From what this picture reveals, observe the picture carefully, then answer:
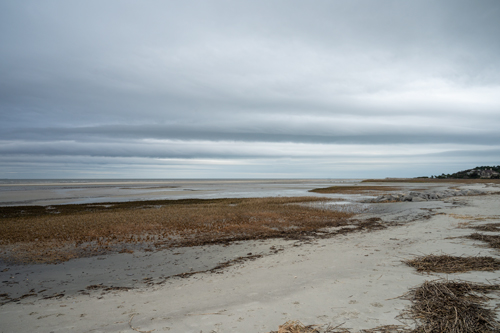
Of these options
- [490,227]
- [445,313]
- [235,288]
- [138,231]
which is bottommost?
[138,231]

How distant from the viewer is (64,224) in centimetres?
1892

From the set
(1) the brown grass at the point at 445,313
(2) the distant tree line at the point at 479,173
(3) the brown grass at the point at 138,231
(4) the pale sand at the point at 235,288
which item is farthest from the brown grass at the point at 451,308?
(2) the distant tree line at the point at 479,173

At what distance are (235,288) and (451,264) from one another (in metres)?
5.98

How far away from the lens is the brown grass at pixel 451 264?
23.1 feet

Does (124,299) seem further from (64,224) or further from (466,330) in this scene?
(64,224)

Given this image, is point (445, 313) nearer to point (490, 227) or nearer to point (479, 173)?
point (490, 227)

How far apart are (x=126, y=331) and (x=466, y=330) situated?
5.59 m

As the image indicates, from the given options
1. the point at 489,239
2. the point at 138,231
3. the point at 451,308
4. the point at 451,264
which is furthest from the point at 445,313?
the point at 138,231

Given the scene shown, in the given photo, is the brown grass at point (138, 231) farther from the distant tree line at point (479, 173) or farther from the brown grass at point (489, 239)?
the distant tree line at point (479, 173)

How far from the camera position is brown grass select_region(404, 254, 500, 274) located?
7.04m

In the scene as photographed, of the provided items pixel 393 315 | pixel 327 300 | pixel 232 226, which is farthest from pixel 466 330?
pixel 232 226

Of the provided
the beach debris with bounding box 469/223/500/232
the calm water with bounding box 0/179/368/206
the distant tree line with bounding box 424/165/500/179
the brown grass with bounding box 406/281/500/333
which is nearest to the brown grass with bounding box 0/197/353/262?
the beach debris with bounding box 469/223/500/232

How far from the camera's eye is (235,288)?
7.16 m

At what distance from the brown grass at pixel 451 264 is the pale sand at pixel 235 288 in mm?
381
